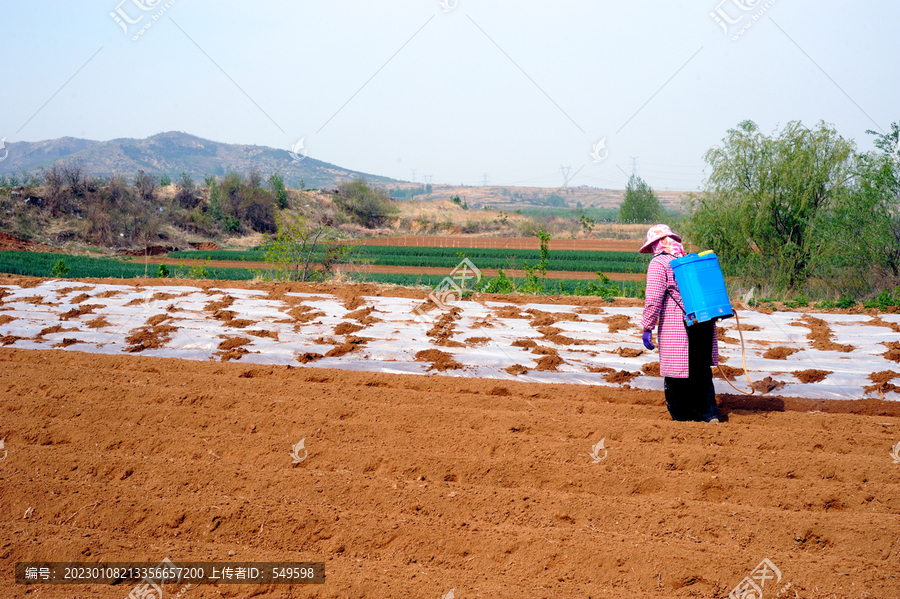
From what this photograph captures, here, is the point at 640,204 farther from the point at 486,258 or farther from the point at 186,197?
the point at 186,197

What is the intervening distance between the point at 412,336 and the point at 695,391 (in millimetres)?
3305

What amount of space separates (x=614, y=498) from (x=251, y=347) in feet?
15.4

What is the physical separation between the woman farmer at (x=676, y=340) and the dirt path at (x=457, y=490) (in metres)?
0.26

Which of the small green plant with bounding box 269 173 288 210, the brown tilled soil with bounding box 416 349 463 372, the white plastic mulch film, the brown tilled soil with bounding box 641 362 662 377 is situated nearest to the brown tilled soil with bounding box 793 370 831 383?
the white plastic mulch film

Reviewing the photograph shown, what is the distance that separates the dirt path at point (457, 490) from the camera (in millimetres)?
2875

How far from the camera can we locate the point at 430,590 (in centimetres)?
274

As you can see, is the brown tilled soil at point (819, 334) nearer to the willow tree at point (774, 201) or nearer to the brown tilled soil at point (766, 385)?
the brown tilled soil at point (766, 385)

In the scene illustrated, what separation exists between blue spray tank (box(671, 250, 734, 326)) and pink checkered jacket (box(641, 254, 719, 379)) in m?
0.12

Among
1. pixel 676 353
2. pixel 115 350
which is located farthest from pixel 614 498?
pixel 115 350

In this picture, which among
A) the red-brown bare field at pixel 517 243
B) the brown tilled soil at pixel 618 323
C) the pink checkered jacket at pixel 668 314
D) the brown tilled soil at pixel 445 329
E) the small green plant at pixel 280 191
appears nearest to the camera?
the pink checkered jacket at pixel 668 314

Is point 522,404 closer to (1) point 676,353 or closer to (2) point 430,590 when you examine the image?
(1) point 676,353

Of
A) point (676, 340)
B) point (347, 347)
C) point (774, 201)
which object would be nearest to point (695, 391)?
point (676, 340)

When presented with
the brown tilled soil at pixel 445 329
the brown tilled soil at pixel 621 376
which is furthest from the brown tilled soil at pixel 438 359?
the brown tilled soil at pixel 621 376

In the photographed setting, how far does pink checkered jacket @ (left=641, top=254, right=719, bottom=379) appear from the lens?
448 cm
